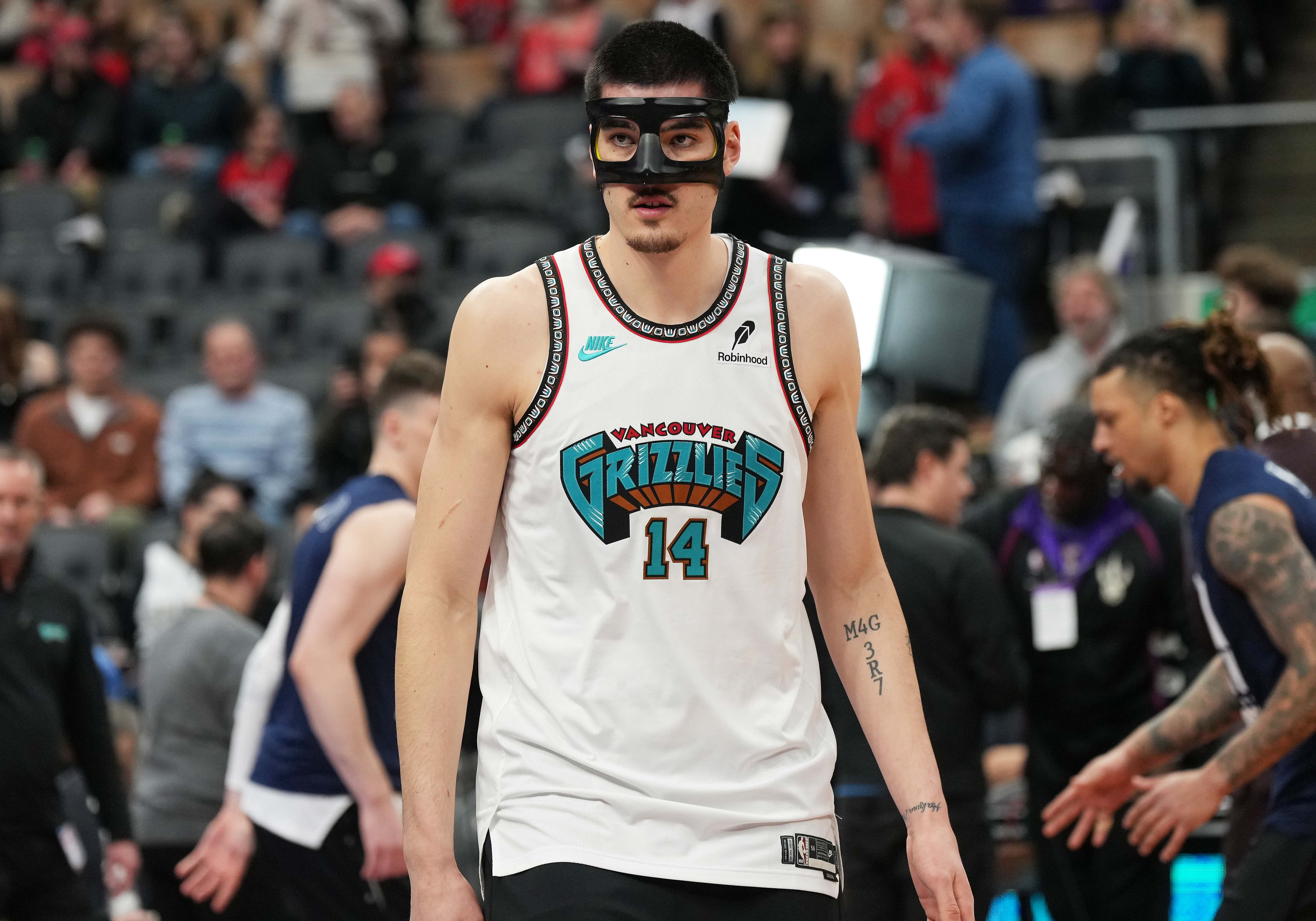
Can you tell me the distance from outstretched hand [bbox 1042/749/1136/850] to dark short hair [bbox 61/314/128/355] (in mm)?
7151

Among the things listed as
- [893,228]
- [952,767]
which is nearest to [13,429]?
[893,228]

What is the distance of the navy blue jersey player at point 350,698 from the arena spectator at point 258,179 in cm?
756

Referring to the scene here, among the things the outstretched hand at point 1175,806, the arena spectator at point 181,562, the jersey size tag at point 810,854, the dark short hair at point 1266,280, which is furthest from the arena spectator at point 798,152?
the jersey size tag at point 810,854

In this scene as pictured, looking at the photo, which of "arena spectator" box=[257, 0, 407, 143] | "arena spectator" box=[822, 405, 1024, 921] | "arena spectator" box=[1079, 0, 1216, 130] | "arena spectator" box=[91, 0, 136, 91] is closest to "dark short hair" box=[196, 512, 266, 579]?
"arena spectator" box=[822, 405, 1024, 921]

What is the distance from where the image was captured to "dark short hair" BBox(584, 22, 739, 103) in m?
2.86

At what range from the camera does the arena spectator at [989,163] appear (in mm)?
9266

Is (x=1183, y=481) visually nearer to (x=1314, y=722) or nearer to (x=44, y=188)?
(x=1314, y=722)

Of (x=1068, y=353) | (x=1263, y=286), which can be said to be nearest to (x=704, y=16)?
(x=1068, y=353)

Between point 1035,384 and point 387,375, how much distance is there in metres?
4.60

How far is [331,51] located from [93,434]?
4128 mm

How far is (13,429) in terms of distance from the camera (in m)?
10.4

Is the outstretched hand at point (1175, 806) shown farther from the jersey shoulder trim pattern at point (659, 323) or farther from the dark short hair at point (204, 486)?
the dark short hair at point (204, 486)

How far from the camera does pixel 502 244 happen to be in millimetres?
11281

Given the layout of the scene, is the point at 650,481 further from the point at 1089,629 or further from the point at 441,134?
the point at 441,134
